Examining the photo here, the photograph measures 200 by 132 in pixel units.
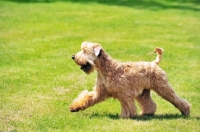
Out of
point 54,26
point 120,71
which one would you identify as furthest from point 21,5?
point 120,71

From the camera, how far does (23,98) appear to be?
9.67m

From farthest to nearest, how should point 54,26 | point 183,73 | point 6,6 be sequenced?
point 6,6 → point 54,26 → point 183,73

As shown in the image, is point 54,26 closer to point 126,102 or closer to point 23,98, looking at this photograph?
point 23,98

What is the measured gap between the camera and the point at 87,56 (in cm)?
836

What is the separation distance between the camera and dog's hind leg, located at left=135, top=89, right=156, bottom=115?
8.89 metres

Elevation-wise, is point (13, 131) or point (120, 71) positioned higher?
point (120, 71)

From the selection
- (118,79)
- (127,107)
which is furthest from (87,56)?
(127,107)

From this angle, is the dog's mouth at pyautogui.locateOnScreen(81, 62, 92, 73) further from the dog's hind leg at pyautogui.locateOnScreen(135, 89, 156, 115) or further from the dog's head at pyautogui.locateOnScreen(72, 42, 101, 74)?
the dog's hind leg at pyautogui.locateOnScreen(135, 89, 156, 115)

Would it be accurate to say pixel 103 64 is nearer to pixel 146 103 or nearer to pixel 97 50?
pixel 97 50

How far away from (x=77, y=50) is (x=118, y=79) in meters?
6.37

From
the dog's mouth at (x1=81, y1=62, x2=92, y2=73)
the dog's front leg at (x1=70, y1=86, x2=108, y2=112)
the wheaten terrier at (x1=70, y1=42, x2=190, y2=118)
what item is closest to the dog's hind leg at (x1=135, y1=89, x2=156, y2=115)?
the wheaten terrier at (x1=70, y1=42, x2=190, y2=118)

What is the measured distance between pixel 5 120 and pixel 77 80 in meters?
3.46

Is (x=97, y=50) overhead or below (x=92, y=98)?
overhead

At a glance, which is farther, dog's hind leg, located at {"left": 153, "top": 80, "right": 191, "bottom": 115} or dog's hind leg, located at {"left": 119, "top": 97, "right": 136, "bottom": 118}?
dog's hind leg, located at {"left": 153, "top": 80, "right": 191, "bottom": 115}
